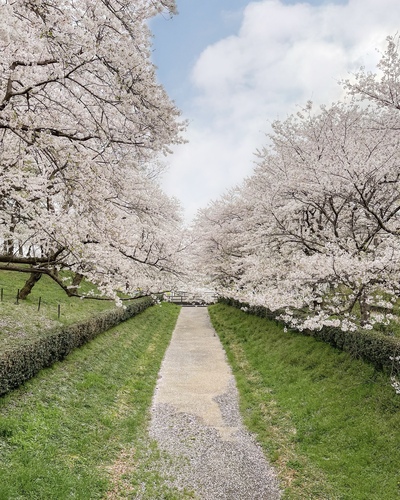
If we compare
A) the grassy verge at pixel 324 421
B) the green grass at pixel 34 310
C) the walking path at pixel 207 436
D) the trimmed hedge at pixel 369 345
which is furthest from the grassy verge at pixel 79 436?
the trimmed hedge at pixel 369 345

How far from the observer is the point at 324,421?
9406 mm

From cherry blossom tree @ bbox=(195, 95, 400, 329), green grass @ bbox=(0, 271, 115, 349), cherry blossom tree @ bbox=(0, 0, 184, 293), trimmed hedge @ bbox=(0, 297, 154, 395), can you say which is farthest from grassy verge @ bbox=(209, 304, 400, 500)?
green grass @ bbox=(0, 271, 115, 349)

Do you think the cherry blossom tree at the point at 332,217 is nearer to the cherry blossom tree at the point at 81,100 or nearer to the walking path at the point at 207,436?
the walking path at the point at 207,436

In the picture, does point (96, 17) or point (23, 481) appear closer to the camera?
point (96, 17)

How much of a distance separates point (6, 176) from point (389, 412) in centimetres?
988

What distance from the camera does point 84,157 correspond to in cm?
646

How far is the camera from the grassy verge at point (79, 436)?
20.9ft

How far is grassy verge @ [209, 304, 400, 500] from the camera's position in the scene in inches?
286

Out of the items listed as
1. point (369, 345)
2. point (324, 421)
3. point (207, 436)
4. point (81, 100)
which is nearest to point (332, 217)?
point (369, 345)

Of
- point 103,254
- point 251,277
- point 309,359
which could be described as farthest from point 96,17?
point 251,277

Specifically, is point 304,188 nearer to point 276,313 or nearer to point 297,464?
point 297,464

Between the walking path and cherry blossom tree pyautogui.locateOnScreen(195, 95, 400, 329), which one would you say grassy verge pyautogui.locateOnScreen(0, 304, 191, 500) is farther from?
cherry blossom tree pyautogui.locateOnScreen(195, 95, 400, 329)

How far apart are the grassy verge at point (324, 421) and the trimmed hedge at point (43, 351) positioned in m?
6.08

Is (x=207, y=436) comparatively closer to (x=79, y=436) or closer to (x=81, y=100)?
(x=79, y=436)
